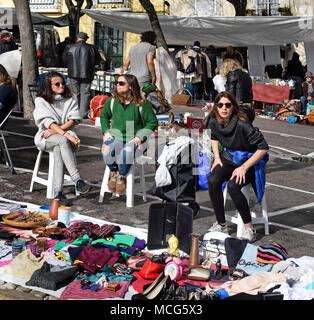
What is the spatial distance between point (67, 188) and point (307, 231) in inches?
126

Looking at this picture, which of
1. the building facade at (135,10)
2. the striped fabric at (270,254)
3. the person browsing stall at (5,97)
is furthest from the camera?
the building facade at (135,10)

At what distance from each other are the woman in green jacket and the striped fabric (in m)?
2.39

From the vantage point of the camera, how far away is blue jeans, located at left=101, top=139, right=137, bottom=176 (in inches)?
296

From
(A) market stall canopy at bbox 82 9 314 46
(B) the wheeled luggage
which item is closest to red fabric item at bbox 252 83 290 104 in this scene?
(A) market stall canopy at bbox 82 9 314 46

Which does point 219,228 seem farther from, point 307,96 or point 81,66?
point 307,96

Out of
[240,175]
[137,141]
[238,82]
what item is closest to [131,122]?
[137,141]

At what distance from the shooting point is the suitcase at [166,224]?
6.07 m

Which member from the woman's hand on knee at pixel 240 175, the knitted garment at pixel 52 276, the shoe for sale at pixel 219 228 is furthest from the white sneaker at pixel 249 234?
the knitted garment at pixel 52 276

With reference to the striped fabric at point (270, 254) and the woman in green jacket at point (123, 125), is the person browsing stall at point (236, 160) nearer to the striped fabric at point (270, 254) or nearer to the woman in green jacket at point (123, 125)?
the striped fabric at point (270, 254)

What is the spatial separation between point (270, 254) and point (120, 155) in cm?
259

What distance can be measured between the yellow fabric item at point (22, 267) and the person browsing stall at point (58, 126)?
87.3 inches

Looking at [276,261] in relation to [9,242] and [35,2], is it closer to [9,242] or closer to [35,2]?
[9,242]

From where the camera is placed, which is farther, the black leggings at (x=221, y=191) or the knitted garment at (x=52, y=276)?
the black leggings at (x=221, y=191)

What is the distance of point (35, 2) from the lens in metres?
34.5
